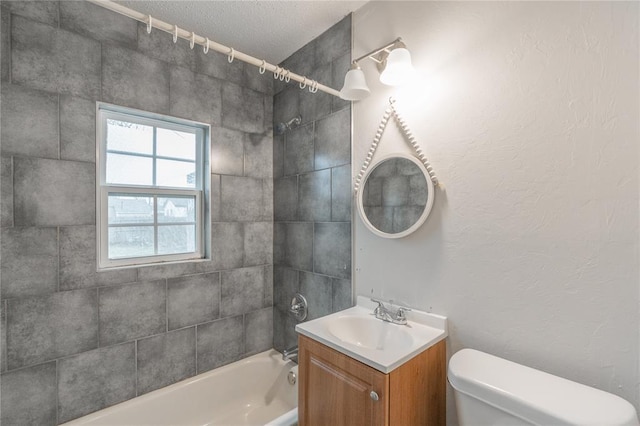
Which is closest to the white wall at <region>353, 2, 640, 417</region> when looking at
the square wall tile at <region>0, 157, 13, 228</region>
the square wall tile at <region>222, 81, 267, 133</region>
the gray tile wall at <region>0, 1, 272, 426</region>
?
the square wall tile at <region>222, 81, 267, 133</region>

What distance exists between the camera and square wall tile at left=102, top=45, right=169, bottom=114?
5.35ft

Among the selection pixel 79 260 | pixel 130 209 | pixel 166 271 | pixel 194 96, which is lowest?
pixel 166 271

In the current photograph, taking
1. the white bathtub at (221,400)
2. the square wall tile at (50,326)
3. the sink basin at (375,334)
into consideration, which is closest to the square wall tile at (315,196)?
the sink basin at (375,334)

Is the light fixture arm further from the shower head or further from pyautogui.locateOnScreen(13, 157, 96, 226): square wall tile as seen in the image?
pyautogui.locateOnScreen(13, 157, 96, 226): square wall tile

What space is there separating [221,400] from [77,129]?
75.5 inches

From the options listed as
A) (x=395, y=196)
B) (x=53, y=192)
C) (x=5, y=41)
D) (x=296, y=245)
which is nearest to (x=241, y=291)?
(x=296, y=245)

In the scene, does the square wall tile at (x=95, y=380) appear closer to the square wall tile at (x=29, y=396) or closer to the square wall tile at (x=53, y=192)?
the square wall tile at (x=29, y=396)

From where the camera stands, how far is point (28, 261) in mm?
1413

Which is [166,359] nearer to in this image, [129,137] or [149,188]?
[149,188]

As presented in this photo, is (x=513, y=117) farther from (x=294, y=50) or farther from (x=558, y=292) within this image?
(x=294, y=50)

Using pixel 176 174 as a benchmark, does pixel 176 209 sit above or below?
below

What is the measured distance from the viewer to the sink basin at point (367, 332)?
134 centimetres

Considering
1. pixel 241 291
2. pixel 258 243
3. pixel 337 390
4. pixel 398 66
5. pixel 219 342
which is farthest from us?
pixel 258 243

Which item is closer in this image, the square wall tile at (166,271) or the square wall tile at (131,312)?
the square wall tile at (131,312)
